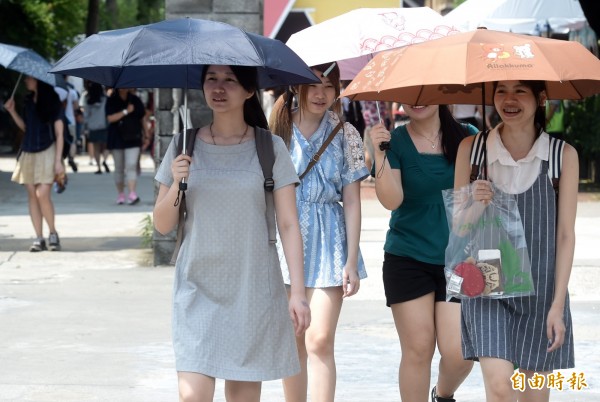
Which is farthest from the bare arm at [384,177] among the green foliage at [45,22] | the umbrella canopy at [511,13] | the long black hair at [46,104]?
the green foliage at [45,22]

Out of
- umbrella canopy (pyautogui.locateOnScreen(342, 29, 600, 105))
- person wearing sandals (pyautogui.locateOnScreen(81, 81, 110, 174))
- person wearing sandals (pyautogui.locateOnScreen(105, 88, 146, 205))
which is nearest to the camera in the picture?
umbrella canopy (pyautogui.locateOnScreen(342, 29, 600, 105))

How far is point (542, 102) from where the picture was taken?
17.3 feet

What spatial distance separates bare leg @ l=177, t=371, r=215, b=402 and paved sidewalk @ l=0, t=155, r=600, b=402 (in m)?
2.07

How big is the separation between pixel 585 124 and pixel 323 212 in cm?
1412

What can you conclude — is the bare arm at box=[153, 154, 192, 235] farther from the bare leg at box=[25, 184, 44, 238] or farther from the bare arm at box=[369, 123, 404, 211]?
the bare leg at box=[25, 184, 44, 238]

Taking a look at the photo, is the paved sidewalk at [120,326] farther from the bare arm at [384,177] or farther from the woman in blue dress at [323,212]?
the bare arm at [384,177]

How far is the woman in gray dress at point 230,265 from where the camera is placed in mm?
5055

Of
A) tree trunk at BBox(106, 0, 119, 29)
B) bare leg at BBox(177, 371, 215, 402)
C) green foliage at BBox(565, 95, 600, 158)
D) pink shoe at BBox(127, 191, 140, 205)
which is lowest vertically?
tree trunk at BBox(106, 0, 119, 29)

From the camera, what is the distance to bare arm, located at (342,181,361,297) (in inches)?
240

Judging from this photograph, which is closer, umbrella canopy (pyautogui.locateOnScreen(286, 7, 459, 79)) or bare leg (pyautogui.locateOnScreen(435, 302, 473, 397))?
bare leg (pyautogui.locateOnScreen(435, 302, 473, 397))

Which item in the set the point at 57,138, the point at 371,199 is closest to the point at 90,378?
the point at 57,138

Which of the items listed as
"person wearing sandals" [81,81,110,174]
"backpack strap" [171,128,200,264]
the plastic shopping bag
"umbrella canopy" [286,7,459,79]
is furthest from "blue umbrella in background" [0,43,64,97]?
"person wearing sandals" [81,81,110,174]

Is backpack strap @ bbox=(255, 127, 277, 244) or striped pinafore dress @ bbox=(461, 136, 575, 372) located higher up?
backpack strap @ bbox=(255, 127, 277, 244)

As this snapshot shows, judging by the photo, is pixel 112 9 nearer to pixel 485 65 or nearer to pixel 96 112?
pixel 96 112
